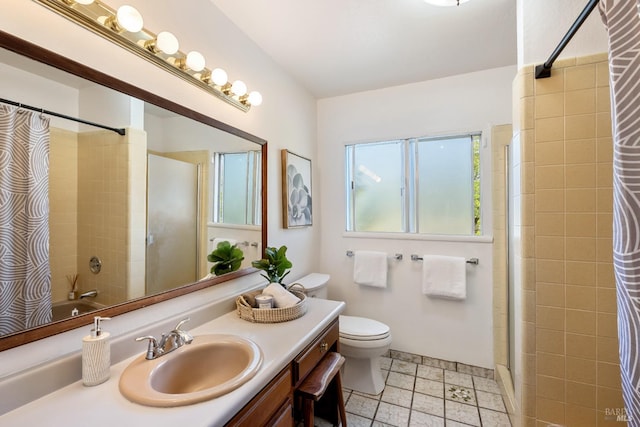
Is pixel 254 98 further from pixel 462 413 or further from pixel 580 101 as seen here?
pixel 462 413

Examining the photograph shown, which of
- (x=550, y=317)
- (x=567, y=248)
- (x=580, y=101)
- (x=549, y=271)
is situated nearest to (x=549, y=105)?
(x=580, y=101)

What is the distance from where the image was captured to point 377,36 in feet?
5.69

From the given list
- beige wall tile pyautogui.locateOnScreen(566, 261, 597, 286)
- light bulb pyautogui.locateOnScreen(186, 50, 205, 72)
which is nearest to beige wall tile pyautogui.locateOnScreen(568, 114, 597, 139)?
beige wall tile pyautogui.locateOnScreen(566, 261, 597, 286)

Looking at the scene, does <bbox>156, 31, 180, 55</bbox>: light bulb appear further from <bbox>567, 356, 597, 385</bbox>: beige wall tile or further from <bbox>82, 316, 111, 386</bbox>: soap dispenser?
<bbox>567, 356, 597, 385</bbox>: beige wall tile

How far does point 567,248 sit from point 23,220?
2015 millimetres

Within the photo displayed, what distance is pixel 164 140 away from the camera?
4.00ft

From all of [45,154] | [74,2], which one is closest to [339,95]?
[74,2]

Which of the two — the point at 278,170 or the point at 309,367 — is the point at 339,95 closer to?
the point at 278,170

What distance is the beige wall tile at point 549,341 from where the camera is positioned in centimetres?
123

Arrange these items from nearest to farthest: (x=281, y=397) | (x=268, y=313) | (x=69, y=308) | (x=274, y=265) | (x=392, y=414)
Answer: (x=69, y=308)
(x=281, y=397)
(x=268, y=313)
(x=274, y=265)
(x=392, y=414)

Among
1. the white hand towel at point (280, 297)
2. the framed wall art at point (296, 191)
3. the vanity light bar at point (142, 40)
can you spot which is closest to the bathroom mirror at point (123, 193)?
the vanity light bar at point (142, 40)

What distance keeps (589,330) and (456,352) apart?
4.01 feet

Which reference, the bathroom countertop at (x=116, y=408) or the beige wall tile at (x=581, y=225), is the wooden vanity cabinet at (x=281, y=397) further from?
the beige wall tile at (x=581, y=225)

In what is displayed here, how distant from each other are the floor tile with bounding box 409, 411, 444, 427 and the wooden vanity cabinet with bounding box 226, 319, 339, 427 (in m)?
0.85
